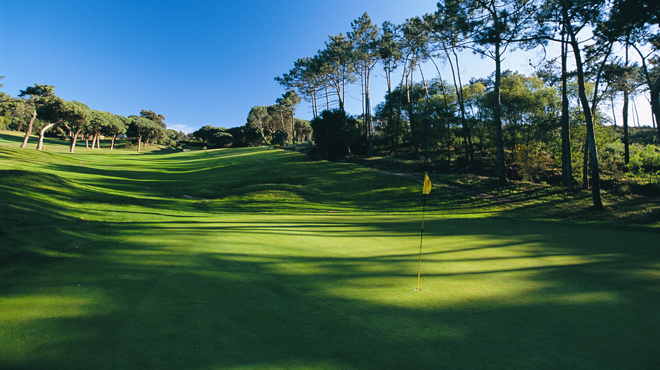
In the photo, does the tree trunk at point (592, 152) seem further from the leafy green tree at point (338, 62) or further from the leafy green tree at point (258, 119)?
the leafy green tree at point (258, 119)

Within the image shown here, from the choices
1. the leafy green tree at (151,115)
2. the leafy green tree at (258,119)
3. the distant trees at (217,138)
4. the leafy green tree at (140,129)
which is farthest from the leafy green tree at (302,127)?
the leafy green tree at (151,115)

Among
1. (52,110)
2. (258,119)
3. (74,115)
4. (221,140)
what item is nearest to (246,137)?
(258,119)

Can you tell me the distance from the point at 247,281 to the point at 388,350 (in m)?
2.81

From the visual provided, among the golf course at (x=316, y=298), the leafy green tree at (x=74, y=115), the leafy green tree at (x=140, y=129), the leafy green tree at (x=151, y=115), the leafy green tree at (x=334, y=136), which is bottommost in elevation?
the golf course at (x=316, y=298)

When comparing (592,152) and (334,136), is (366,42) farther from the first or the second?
(592,152)

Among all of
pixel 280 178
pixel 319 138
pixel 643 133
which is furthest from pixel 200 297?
pixel 643 133

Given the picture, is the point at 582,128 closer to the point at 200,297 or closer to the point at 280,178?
the point at 280,178

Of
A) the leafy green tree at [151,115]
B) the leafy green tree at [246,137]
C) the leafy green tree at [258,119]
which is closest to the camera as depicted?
the leafy green tree at [258,119]

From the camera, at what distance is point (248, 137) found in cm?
8438

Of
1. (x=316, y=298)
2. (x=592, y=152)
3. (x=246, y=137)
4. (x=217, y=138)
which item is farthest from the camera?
(x=217, y=138)

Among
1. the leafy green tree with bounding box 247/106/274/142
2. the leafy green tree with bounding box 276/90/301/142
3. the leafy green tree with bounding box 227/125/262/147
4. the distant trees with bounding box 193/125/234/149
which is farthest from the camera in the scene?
the distant trees with bounding box 193/125/234/149

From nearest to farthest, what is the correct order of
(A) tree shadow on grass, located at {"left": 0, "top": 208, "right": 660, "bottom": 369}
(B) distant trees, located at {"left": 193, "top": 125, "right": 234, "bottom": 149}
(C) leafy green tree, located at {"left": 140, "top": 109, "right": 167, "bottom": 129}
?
1. (A) tree shadow on grass, located at {"left": 0, "top": 208, "right": 660, "bottom": 369}
2. (B) distant trees, located at {"left": 193, "top": 125, "right": 234, "bottom": 149}
3. (C) leafy green tree, located at {"left": 140, "top": 109, "right": 167, "bottom": 129}

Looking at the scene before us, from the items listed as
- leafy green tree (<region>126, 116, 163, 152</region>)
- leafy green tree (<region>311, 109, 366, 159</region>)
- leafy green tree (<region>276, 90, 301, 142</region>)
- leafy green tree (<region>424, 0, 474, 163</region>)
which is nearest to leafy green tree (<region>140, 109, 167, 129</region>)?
leafy green tree (<region>126, 116, 163, 152</region>)

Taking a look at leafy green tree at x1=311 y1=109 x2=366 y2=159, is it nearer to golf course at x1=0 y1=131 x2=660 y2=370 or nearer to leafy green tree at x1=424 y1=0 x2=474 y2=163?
leafy green tree at x1=424 y1=0 x2=474 y2=163
